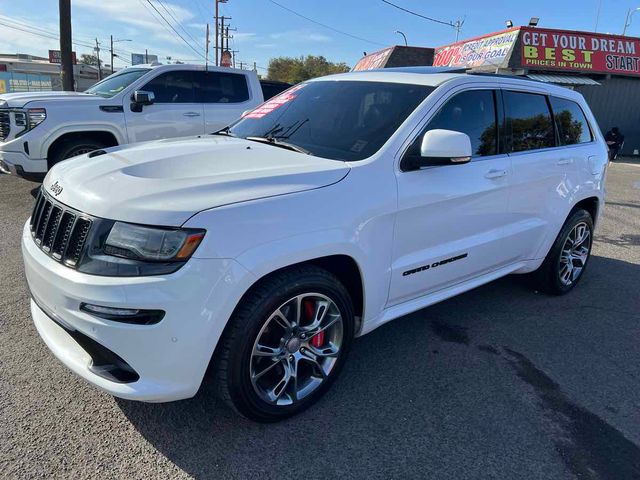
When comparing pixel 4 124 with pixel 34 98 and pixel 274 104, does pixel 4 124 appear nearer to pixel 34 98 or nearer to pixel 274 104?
pixel 34 98

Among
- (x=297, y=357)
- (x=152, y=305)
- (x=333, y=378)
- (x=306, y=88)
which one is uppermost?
(x=306, y=88)

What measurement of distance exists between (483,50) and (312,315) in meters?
21.5

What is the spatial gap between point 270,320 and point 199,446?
2.34 ft

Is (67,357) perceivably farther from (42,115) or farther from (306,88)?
(42,115)

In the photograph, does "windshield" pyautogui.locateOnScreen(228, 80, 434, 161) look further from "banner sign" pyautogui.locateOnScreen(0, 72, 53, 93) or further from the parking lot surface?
"banner sign" pyautogui.locateOnScreen(0, 72, 53, 93)

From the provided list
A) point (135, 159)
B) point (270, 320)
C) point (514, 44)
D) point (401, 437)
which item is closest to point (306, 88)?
point (135, 159)

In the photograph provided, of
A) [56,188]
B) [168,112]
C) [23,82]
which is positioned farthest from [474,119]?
[23,82]

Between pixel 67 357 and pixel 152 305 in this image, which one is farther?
pixel 67 357

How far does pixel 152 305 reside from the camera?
6.75 ft

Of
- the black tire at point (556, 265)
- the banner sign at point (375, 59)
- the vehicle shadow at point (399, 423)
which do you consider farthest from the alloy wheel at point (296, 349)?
the banner sign at point (375, 59)

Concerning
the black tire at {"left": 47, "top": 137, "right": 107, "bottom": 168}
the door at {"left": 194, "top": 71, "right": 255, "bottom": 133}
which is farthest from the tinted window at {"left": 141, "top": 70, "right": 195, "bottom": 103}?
the black tire at {"left": 47, "top": 137, "right": 107, "bottom": 168}

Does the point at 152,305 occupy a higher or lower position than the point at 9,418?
higher

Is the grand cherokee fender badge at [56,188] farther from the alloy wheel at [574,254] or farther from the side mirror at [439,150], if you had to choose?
the alloy wheel at [574,254]

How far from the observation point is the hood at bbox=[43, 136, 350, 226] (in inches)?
85.9
